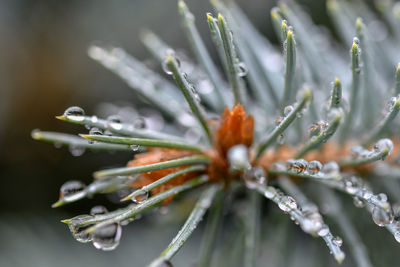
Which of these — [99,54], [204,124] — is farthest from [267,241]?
[99,54]

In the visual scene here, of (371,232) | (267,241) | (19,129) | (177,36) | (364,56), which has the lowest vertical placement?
(371,232)

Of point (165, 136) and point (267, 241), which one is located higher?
point (165, 136)

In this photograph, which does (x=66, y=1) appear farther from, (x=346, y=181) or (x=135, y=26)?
(x=346, y=181)

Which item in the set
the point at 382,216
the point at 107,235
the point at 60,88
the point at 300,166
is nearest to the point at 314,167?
the point at 300,166

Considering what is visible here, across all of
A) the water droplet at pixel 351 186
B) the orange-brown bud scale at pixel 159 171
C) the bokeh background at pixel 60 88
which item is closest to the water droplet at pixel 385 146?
the water droplet at pixel 351 186

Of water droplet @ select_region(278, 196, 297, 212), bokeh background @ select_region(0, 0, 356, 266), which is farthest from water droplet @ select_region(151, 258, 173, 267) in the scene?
bokeh background @ select_region(0, 0, 356, 266)

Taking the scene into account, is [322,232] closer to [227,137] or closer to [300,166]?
[300,166]
